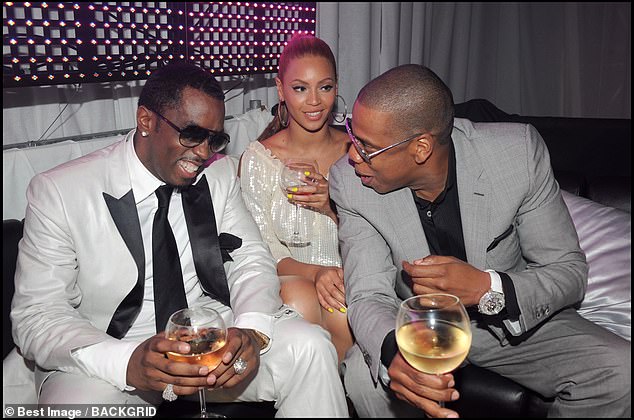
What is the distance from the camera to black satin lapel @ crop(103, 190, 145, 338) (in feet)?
6.66

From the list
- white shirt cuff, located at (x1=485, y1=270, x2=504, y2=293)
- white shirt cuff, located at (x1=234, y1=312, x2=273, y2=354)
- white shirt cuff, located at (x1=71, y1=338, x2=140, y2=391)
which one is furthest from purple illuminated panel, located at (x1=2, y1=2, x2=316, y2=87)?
white shirt cuff, located at (x1=485, y1=270, x2=504, y2=293)

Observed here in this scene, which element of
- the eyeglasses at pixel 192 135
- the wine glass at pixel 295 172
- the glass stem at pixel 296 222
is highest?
the eyeglasses at pixel 192 135

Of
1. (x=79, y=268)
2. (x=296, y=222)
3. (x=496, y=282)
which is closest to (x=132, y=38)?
(x=296, y=222)

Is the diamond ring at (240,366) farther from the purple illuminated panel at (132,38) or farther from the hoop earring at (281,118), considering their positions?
the hoop earring at (281,118)

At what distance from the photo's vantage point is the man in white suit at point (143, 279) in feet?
5.98

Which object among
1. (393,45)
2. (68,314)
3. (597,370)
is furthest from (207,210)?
(393,45)

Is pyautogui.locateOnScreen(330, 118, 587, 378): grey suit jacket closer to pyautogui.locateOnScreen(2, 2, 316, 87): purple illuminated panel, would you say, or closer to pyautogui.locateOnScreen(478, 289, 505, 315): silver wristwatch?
pyautogui.locateOnScreen(478, 289, 505, 315): silver wristwatch

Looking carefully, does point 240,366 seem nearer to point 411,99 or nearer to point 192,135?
point 192,135

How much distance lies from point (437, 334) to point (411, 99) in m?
0.91

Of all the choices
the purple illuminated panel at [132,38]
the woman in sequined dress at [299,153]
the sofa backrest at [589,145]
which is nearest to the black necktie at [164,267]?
the woman in sequined dress at [299,153]

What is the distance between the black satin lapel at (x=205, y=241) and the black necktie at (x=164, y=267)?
0.33ft

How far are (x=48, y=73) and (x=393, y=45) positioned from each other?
3290 mm

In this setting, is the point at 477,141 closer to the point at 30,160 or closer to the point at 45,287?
the point at 45,287

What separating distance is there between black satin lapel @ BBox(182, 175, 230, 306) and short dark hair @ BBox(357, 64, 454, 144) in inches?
25.7
